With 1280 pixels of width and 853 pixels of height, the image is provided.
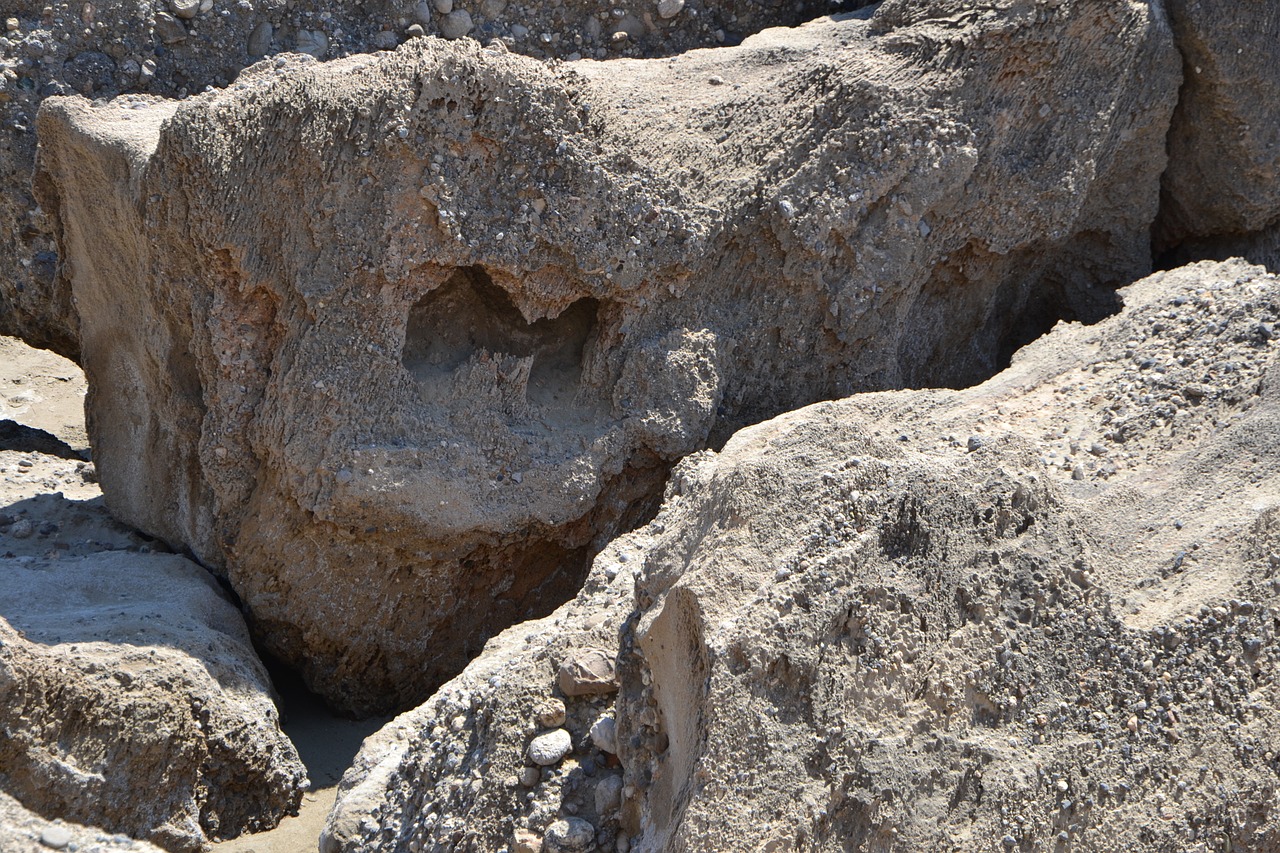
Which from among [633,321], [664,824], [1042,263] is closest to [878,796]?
[664,824]

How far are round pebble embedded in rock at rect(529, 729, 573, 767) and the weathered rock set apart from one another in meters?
0.86

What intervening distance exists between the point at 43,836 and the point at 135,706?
0.29 metres

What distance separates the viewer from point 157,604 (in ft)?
9.70

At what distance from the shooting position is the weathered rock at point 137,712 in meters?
2.50

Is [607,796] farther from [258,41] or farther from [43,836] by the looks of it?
[258,41]

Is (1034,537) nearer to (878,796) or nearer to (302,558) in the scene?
(878,796)

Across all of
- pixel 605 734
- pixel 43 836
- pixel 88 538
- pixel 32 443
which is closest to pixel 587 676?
pixel 605 734

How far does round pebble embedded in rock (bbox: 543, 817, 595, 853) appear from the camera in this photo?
6.86 feet

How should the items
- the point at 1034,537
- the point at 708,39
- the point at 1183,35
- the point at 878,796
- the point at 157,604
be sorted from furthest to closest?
the point at 708,39 < the point at 1183,35 < the point at 157,604 < the point at 1034,537 < the point at 878,796

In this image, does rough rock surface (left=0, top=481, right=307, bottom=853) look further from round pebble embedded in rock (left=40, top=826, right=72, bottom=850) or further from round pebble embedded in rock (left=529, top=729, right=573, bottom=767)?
round pebble embedded in rock (left=529, top=729, right=573, bottom=767)

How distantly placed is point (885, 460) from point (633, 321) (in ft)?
3.47

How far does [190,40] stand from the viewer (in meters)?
3.69

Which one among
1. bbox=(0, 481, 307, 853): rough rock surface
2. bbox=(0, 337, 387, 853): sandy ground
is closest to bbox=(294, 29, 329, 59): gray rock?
bbox=(0, 337, 387, 853): sandy ground

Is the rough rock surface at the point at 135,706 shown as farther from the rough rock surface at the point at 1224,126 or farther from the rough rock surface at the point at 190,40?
the rough rock surface at the point at 1224,126
